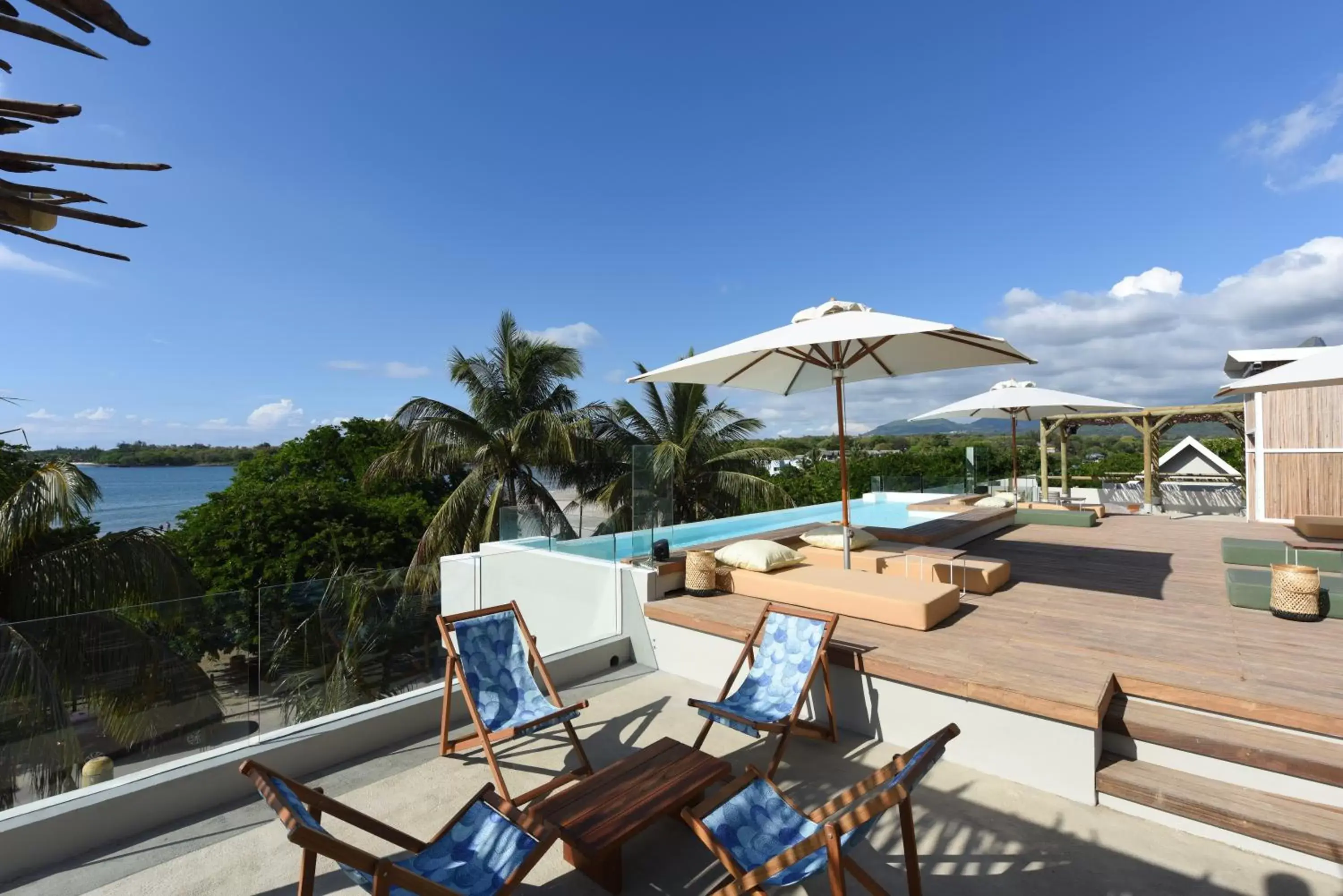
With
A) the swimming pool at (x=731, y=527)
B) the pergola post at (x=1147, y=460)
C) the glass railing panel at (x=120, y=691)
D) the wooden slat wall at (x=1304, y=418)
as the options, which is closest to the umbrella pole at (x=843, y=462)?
the swimming pool at (x=731, y=527)

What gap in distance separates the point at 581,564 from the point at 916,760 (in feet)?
13.4

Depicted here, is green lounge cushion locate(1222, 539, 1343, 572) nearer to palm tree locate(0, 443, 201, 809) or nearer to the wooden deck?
the wooden deck

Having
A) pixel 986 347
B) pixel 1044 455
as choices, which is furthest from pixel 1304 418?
pixel 986 347

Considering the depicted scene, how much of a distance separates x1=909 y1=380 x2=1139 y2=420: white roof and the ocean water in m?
12.4

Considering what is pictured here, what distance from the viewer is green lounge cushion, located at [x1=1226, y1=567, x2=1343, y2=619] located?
14.4 feet

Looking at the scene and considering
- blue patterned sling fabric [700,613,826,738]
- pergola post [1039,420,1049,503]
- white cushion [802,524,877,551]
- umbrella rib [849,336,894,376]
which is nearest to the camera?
blue patterned sling fabric [700,613,826,738]

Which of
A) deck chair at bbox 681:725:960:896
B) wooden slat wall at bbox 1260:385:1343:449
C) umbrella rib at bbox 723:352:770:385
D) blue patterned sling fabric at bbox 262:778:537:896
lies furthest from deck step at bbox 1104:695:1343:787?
wooden slat wall at bbox 1260:385:1343:449

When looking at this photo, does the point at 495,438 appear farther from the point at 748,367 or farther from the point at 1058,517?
the point at 1058,517

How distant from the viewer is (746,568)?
5.37 meters

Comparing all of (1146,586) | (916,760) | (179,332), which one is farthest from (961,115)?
(179,332)

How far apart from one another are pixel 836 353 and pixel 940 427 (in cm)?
5011

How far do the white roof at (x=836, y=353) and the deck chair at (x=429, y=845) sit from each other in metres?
3.18

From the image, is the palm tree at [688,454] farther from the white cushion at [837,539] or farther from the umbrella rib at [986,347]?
the umbrella rib at [986,347]

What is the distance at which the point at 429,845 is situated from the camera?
227cm
